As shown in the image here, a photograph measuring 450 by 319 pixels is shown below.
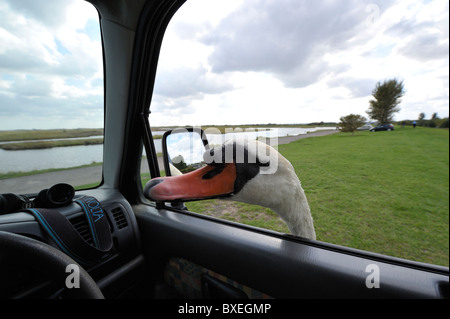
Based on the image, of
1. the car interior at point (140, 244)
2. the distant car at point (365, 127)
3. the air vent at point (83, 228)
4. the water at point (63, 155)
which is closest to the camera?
the car interior at point (140, 244)

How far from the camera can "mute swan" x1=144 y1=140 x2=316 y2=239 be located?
1.13 m

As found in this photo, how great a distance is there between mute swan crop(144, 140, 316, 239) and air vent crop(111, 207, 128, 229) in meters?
1.17

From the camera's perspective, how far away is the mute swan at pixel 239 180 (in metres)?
1.13

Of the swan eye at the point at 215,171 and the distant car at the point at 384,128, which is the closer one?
the distant car at the point at 384,128

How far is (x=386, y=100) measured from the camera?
0.98 m

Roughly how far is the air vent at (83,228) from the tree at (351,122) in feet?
6.91

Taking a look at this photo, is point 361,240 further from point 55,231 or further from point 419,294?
point 55,231

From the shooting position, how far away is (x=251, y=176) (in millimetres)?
1164

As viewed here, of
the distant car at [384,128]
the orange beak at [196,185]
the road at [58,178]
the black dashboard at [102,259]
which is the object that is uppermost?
the distant car at [384,128]
